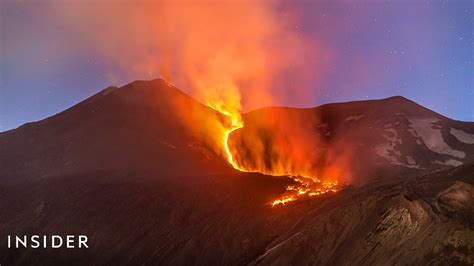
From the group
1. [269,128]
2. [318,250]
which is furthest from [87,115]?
[318,250]

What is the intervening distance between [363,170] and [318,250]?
40782 millimetres

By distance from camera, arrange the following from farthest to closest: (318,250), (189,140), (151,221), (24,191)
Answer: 1. (189,140)
2. (24,191)
3. (151,221)
4. (318,250)

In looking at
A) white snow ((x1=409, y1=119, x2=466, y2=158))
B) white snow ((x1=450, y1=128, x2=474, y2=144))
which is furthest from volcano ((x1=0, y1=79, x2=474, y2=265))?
white snow ((x1=450, y1=128, x2=474, y2=144))

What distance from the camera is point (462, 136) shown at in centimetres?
8838

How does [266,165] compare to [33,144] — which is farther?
[33,144]

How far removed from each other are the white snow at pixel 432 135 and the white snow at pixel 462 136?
8.65ft

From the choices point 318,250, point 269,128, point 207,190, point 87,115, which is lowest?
point 318,250

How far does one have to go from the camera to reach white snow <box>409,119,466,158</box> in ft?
270

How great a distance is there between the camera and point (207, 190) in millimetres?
55156

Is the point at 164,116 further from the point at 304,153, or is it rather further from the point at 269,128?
the point at 304,153

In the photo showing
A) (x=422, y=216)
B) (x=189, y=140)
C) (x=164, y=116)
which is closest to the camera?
(x=422, y=216)

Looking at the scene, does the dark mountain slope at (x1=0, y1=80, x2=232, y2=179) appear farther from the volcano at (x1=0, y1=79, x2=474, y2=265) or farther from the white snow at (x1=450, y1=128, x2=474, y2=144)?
the white snow at (x1=450, y1=128, x2=474, y2=144)

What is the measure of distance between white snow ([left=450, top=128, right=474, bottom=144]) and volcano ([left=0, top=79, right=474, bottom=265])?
468mm

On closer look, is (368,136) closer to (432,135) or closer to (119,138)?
(432,135)
